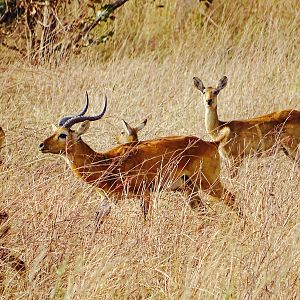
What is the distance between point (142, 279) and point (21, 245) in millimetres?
626

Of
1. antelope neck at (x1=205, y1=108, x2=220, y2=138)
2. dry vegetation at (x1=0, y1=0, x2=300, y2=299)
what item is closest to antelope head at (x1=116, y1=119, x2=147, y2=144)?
dry vegetation at (x1=0, y1=0, x2=300, y2=299)

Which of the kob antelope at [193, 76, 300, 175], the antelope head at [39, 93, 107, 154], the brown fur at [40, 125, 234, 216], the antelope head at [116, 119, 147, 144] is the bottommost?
the kob antelope at [193, 76, 300, 175]

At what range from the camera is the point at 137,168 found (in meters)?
6.19

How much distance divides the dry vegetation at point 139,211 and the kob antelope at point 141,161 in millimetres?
121

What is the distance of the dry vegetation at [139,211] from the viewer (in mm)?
4270

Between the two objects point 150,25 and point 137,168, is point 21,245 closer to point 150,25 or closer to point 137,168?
point 137,168

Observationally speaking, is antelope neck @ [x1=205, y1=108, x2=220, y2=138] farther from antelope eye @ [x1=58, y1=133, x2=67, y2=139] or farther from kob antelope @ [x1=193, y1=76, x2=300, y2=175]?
antelope eye @ [x1=58, y1=133, x2=67, y2=139]

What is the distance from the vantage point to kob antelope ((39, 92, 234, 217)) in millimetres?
6027

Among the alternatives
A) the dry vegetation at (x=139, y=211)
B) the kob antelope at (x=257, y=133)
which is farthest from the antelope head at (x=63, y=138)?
the kob antelope at (x=257, y=133)

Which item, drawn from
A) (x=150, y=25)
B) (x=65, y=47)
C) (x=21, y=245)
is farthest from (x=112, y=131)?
(x=150, y=25)

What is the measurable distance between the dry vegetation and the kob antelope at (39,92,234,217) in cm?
12

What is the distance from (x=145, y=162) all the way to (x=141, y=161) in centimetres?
3

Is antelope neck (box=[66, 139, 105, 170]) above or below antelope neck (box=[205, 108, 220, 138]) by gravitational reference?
above

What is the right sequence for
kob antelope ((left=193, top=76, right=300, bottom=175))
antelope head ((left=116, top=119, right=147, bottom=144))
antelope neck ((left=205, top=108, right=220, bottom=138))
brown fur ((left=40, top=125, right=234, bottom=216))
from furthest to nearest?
antelope neck ((left=205, top=108, right=220, bottom=138)) < kob antelope ((left=193, top=76, right=300, bottom=175)) < antelope head ((left=116, top=119, right=147, bottom=144)) < brown fur ((left=40, top=125, right=234, bottom=216))
